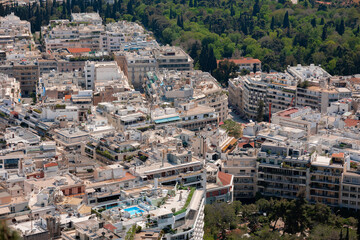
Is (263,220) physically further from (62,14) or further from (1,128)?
(62,14)

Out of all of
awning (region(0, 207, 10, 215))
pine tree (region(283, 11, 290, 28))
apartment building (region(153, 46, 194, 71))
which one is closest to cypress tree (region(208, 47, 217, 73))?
apartment building (region(153, 46, 194, 71))

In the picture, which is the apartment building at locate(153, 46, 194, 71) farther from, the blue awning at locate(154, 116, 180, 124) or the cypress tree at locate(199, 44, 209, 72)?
the blue awning at locate(154, 116, 180, 124)

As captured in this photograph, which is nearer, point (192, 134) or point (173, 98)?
point (192, 134)

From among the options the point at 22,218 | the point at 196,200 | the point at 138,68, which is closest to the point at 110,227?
the point at 22,218

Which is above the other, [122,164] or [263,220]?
[122,164]

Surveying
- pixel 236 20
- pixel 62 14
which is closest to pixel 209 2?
pixel 236 20

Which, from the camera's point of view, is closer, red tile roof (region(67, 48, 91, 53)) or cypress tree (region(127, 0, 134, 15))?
red tile roof (region(67, 48, 91, 53))

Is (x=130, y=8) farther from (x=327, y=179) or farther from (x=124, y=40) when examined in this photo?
(x=327, y=179)
